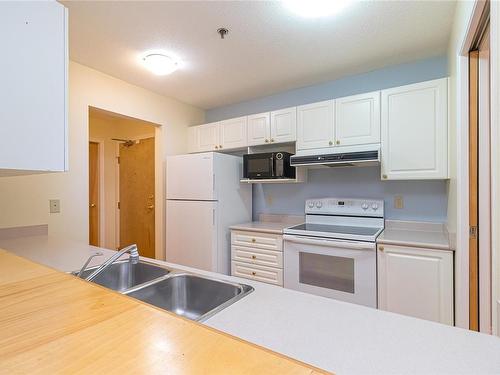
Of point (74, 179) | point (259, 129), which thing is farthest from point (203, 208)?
point (74, 179)

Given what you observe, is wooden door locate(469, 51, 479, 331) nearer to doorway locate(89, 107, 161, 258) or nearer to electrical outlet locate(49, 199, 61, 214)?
electrical outlet locate(49, 199, 61, 214)

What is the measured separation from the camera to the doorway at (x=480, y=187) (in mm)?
1381

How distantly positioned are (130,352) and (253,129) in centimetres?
273

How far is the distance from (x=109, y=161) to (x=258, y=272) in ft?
10.5

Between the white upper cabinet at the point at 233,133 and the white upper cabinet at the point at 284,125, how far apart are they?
37 cm

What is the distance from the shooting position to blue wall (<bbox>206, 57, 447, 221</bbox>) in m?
2.38

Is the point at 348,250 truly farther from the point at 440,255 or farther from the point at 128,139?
the point at 128,139

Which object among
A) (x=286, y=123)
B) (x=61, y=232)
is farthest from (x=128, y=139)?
(x=286, y=123)

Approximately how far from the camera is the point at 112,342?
50 cm

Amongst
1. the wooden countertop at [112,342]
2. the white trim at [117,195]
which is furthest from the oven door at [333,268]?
the white trim at [117,195]

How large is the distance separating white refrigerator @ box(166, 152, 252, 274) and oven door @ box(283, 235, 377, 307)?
77cm

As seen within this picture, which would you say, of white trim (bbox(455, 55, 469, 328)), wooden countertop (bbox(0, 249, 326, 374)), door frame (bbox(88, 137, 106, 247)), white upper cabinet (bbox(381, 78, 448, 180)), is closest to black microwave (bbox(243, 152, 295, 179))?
white upper cabinet (bbox(381, 78, 448, 180))

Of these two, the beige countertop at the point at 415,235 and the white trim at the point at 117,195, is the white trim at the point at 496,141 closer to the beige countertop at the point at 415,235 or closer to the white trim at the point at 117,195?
the beige countertop at the point at 415,235

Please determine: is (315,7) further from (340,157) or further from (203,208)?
(203,208)
